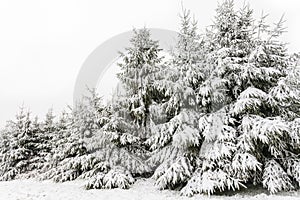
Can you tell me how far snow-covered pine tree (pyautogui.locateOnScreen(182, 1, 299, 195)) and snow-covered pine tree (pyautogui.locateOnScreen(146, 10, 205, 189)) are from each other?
523 mm

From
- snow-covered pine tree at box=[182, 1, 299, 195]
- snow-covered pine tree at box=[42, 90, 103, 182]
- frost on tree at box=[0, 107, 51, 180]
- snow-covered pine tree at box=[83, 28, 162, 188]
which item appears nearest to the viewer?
snow-covered pine tree at box=[182, 1, 299, 195]

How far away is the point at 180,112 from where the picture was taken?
11180 millimetres

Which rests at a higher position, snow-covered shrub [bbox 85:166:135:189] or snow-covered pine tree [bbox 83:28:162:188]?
snow-covered pine tree [bbox 83:28:162:188]

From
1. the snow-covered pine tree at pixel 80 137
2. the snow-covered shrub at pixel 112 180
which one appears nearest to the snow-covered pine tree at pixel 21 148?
the snow-covered pine tree at pixel 80 137

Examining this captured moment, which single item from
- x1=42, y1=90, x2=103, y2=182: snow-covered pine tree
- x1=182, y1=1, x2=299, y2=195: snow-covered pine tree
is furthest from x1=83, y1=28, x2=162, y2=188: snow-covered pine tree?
x1=182, y1=1, x2=299, y2=195: snow-covered pine tree

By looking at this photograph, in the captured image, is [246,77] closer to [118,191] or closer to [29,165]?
[118,191]

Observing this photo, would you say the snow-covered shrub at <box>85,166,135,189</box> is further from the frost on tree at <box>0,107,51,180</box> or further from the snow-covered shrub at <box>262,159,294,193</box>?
the frost on tree at <box>0,107,51,180</box>

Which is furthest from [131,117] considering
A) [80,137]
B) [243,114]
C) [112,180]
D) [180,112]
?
[243,114]

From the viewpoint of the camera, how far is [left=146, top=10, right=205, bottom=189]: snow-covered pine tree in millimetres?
10672

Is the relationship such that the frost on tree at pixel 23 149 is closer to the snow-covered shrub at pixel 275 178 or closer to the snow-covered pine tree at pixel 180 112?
the snow-covered pine tree at pixel 180 112

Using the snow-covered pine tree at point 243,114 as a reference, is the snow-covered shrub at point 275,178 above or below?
below

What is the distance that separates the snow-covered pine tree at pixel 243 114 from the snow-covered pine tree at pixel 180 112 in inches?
20.6

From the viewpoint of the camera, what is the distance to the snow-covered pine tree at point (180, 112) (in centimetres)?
1067

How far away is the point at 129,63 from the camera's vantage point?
14.7 m
